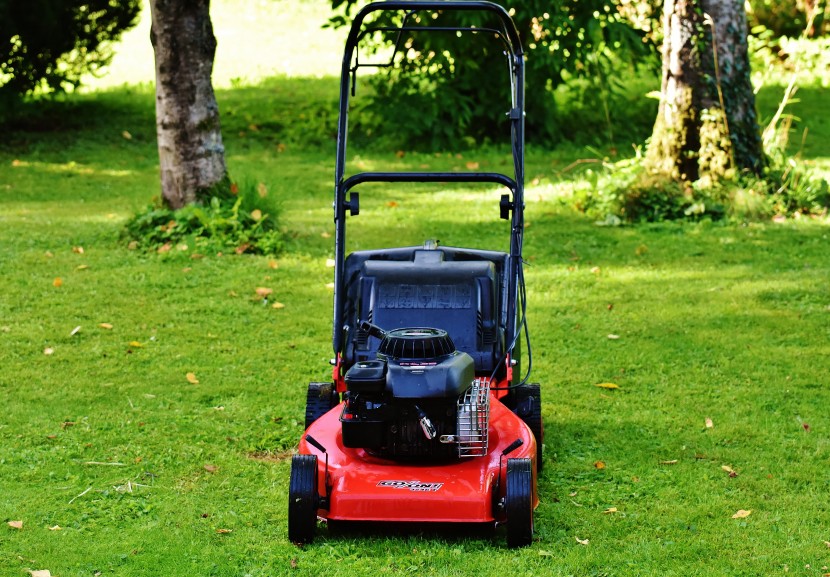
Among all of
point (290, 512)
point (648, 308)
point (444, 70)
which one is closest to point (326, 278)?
point (648, 308)

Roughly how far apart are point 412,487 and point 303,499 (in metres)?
0.37

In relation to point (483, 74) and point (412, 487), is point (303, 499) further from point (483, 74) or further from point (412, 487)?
point (483, 74)

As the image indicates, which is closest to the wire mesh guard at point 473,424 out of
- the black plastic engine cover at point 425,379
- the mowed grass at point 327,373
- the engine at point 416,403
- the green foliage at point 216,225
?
the engine at point 416,403

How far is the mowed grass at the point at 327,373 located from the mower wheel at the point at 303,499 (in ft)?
0.21

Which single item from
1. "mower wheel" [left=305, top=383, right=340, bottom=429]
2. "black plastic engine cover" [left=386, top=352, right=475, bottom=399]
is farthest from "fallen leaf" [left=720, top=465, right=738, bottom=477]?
"mower wheel" [left=305, top=383, right=340, bottom=429]

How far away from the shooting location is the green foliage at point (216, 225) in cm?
846

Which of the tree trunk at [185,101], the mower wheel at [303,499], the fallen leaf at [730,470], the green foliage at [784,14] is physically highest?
the green foliage at [784,14]

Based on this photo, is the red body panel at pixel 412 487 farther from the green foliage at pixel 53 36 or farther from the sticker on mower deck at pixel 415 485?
the green foliage at pixel 53 36

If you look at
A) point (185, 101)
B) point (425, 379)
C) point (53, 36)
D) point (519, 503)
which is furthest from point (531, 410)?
point (53, 36)

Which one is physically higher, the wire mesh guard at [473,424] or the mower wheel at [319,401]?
the wire mesh guard at [473,424]

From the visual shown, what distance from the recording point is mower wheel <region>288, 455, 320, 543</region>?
3998 mm

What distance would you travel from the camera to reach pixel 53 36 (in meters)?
12.6

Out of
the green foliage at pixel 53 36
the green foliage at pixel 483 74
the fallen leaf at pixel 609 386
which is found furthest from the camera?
the green foliage at pixel 53 36

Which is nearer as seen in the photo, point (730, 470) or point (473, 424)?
point (473, 424)
